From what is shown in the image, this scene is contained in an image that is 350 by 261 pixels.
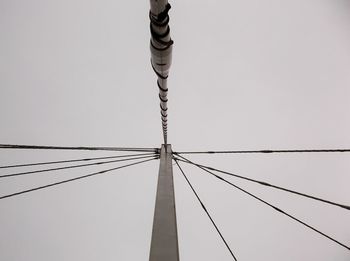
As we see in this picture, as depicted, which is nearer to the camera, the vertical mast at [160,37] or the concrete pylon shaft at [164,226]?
the vertical mast at [160,37]

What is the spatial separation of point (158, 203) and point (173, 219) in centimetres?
50

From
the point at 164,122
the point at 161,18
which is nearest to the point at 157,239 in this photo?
the point at 161,18

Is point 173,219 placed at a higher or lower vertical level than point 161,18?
lower

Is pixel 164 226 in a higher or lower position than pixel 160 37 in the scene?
lower

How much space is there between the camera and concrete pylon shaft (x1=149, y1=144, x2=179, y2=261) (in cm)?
265

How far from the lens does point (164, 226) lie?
3184mm

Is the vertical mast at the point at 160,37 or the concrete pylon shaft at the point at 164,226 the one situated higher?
the vertical mast at the point at 160,37

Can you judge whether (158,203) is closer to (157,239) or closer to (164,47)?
(157,239)

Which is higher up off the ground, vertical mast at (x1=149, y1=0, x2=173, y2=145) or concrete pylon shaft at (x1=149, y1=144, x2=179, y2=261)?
vertical mast at (x1=149, y1=0, x2=173, y2=145)

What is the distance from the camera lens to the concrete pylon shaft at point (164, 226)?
2.65 metres

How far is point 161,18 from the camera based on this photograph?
7.34 feet

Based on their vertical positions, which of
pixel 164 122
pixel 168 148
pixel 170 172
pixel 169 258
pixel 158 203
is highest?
pixel 164 122

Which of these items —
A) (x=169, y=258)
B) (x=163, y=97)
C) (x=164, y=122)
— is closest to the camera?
(x=169, y=258)

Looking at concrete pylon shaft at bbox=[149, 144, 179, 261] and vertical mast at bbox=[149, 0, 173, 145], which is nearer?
vertical mast at bbox=[149, 0, 173, 145]
